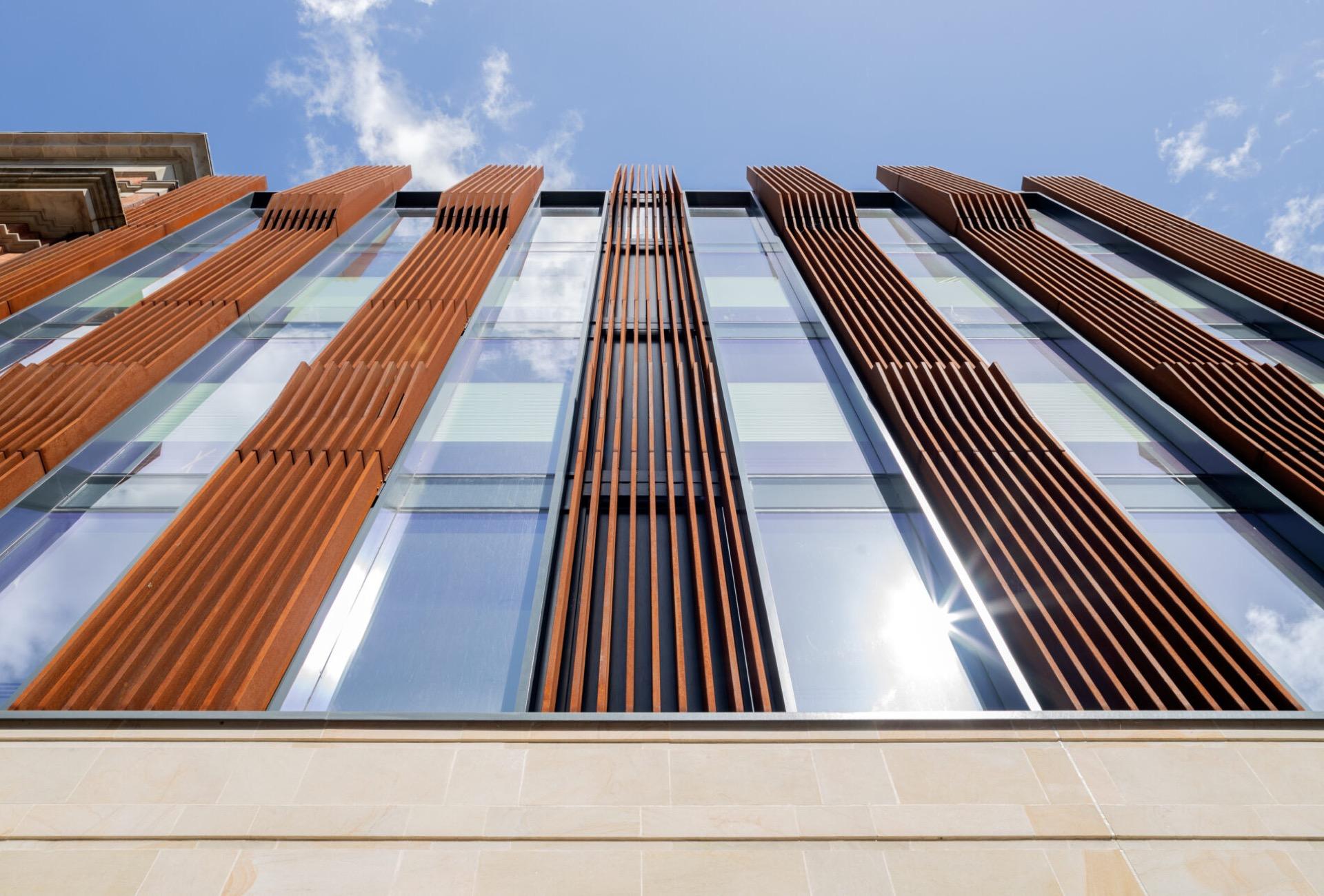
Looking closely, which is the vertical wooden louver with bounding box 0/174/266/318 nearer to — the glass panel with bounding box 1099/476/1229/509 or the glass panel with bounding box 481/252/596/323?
the glass panel with bounding box 481/252/596/323

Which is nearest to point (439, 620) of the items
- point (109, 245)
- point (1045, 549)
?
point (1045, 549)

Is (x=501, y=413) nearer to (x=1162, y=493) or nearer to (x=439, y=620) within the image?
(x=439, y=620)

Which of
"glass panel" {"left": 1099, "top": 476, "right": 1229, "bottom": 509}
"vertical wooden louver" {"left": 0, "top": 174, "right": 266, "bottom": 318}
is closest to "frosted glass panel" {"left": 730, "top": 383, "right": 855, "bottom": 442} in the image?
"glass panel" {"left": 1099, "top": 476, "right": 1229, "bottom": 509}

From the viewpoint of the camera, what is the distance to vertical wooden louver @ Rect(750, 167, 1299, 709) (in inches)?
165

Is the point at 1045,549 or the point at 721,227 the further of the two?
the point at 721,227

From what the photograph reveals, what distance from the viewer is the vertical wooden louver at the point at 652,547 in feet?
13.8

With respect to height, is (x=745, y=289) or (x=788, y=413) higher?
(x=745, y=289)

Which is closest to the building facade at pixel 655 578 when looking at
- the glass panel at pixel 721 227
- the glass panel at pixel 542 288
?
the glass panel at pixel 542 288

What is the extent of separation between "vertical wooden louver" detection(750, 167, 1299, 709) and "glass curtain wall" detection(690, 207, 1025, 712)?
286 millimetres

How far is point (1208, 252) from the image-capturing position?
11734 mm

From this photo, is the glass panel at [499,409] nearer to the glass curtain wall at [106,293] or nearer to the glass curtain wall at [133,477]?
the glass curtain wall at [133,477]
